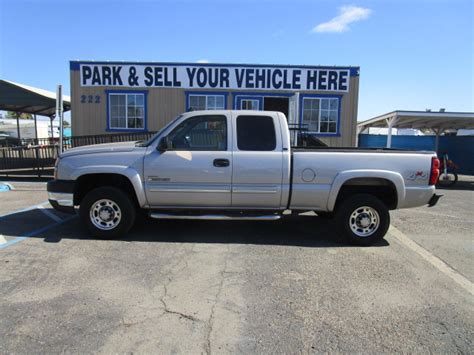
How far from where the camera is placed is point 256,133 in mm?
5734

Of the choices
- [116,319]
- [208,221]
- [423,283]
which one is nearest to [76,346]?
[116,319]

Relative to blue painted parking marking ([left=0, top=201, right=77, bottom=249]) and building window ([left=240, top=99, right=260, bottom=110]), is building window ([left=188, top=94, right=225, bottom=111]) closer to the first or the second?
building window ([left=240, top=99, right=260, bottom=110])

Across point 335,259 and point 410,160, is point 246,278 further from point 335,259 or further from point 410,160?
point 410,160

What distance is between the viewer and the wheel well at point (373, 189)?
5641 millimetres

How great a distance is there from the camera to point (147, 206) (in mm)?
5824

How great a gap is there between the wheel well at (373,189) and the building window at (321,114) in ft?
31.9

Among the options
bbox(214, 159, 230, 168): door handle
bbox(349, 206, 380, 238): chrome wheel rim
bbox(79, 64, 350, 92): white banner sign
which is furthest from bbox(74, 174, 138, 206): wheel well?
bbox(79, 64, 350, 92): white banner sign

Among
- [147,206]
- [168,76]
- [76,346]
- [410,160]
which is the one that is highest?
[168,76]

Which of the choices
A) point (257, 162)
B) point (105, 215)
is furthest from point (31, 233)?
point (257, 162)

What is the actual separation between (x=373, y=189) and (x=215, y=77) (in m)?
10.7

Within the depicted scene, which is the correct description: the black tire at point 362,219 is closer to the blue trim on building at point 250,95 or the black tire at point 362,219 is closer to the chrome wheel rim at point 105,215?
the chrome wheel rim at point 105,215

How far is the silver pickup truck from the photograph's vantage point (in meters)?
5.60

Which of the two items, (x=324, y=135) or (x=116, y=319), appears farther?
(x=324, y=135)

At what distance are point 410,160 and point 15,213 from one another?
7.29m
